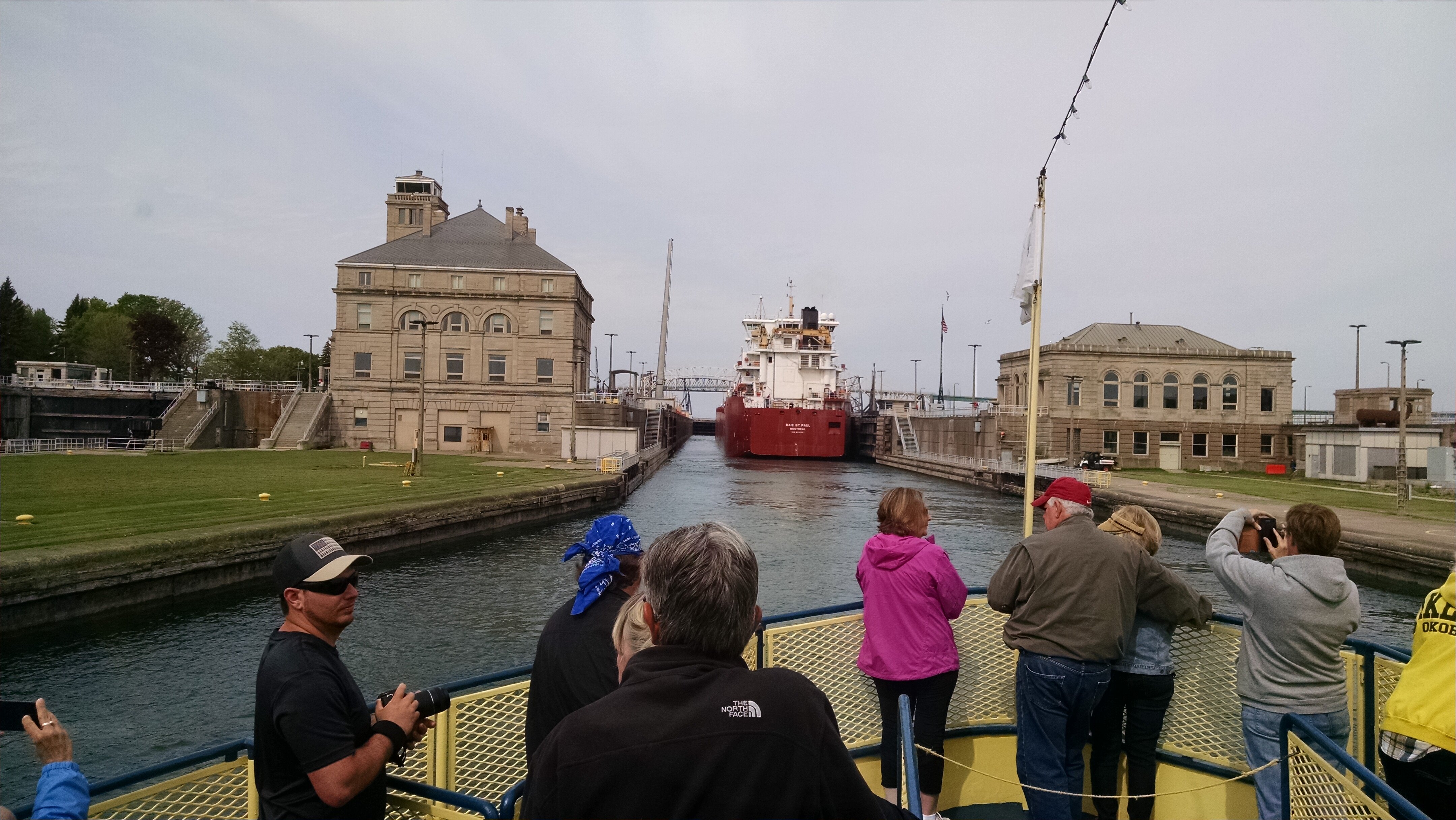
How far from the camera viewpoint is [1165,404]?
157 ft

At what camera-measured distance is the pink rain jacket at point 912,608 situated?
162 inches

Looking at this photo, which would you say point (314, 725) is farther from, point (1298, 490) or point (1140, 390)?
point (1140, 390)

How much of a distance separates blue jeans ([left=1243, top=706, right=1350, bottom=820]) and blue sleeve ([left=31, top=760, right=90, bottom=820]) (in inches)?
165

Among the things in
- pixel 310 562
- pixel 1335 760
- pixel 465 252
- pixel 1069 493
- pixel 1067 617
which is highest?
pixel 465 252

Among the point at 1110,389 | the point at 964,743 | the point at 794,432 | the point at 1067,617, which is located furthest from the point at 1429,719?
the point at 794,432

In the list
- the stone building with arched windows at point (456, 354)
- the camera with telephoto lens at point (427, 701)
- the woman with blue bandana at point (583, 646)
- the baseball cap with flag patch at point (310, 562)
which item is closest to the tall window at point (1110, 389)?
the stone building with arched windows at point (456, 354)

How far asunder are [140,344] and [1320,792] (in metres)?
81.0

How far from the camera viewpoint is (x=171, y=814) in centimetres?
300

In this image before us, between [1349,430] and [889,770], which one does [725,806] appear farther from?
[1349,430]

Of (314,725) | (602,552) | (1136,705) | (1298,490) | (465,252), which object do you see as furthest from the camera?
(465,252)

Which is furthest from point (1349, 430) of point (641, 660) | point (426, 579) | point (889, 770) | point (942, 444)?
point (641, 660)

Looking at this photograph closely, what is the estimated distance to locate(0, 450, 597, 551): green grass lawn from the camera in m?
14.5

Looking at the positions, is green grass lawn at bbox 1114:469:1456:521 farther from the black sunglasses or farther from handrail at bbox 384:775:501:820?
the black sunglasses

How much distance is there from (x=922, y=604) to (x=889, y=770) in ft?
3.33
